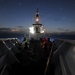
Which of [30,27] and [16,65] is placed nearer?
[16,65]

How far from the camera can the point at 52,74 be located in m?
7.61

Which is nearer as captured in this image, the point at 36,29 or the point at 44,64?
the point at 44,64

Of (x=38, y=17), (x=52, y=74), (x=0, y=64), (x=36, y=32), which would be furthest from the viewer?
(x=38, y=17)

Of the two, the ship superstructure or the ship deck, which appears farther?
the ship superstructure

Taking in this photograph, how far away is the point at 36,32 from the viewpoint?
37719 millimetres

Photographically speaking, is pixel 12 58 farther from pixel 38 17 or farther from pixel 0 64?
pixel 38 17

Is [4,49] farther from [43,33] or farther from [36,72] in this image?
[43,33]

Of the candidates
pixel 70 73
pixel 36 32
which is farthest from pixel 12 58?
pixel 36 32

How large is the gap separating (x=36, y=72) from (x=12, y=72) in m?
1.54

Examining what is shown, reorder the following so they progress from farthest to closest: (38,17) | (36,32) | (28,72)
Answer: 1. (38,17)
2. (36,32)
3. (28,72)

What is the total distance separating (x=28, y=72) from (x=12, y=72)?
1.09 meters

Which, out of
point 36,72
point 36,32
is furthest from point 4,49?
point 36,32

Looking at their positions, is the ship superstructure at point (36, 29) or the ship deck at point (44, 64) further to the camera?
the ship superstructure at point (36, 29)

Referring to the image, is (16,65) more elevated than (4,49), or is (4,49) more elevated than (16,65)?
(4,49)
